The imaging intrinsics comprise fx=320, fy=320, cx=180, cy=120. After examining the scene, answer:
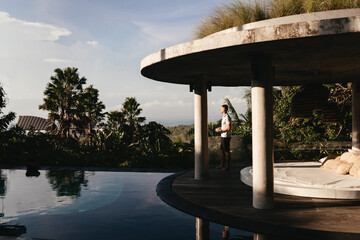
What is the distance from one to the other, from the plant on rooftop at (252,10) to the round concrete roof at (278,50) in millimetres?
1346

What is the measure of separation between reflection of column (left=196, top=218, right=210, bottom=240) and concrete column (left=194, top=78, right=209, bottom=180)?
10.7 ft

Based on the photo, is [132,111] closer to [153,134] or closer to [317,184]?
A: [153,134]

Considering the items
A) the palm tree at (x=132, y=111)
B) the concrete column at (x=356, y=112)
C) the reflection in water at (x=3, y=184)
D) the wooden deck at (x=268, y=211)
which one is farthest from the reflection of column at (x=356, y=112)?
the palm tree at (x=132, y=111)

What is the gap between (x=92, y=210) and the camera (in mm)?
5922

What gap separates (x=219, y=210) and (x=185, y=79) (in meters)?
4.07

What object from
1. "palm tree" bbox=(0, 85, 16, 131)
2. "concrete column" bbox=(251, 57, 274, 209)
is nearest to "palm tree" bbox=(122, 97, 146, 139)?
"palm tree" bbox=(0, 85, 16, 131)

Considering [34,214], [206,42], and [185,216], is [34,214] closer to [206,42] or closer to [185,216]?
[185,216]

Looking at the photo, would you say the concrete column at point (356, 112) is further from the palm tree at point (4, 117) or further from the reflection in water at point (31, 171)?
the palm tree at point (4, 117)

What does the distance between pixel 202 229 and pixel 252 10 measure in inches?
240

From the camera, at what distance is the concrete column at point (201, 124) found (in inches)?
322

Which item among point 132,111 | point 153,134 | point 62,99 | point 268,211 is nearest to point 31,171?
point 153,134

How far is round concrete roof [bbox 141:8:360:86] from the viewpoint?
4.21m

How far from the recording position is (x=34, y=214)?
5637 millimetres

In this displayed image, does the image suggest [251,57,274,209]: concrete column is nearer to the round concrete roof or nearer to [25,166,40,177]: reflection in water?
the round concrete roof
